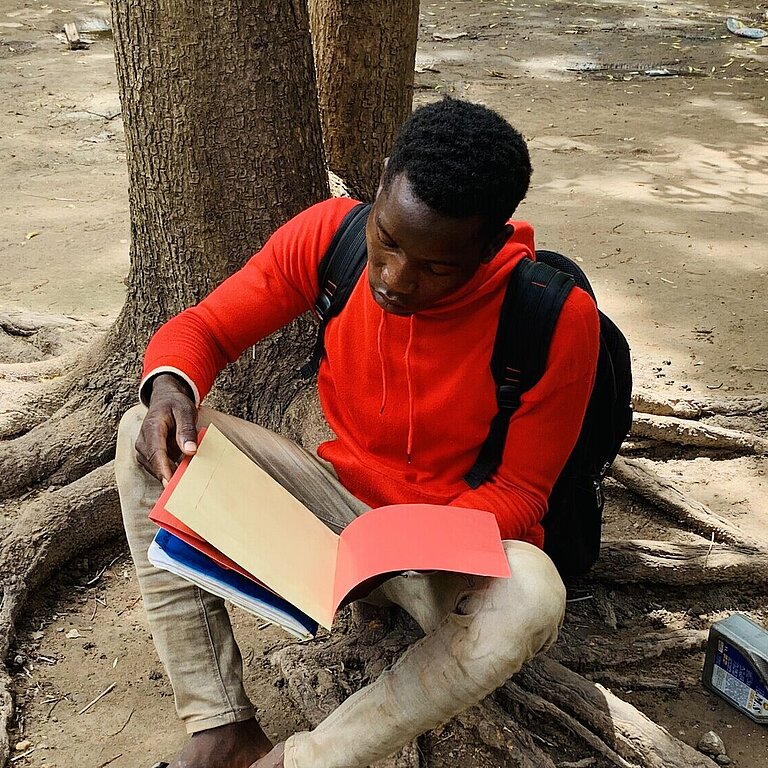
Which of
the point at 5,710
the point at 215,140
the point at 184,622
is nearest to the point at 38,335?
the point at 215,140

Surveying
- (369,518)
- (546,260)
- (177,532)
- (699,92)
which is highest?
(546,260)

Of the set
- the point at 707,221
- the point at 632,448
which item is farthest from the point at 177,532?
the point at 707,221

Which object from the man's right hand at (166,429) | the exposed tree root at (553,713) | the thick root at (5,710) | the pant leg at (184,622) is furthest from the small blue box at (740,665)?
the thick root at (5,710)

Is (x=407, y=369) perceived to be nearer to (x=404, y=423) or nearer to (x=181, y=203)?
(x=404, y=423)

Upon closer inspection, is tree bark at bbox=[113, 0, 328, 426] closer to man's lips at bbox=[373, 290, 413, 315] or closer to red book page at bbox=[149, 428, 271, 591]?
man's lips at bbox=[373, 290, 413, 315]

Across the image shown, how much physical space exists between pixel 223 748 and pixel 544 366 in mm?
1093

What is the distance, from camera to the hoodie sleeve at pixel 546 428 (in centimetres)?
201

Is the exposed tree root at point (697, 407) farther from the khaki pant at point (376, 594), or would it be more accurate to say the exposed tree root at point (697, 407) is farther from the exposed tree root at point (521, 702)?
the khaki pant at point (376, 594)

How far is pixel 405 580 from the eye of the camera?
2188mm

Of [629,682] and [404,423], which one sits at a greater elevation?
[404,423]

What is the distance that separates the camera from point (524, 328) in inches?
79.7

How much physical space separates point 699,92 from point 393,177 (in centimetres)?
794

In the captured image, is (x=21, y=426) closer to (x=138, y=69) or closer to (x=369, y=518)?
(x=138, y=69)

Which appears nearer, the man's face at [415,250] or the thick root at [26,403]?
the man's face at [415,250]
